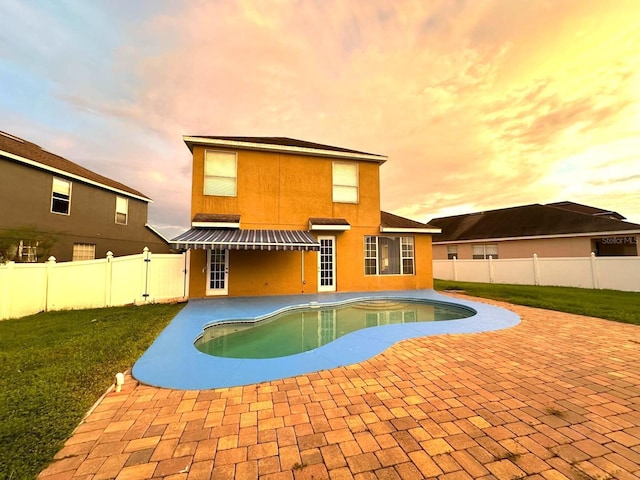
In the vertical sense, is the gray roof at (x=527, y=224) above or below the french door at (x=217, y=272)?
above

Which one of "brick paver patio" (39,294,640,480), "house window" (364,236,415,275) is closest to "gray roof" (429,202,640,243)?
"house window" (364,236,415,275)

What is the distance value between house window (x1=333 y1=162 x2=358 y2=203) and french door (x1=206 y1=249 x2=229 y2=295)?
941cm

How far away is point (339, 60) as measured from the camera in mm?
17453

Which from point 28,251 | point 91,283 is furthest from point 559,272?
point 28,251

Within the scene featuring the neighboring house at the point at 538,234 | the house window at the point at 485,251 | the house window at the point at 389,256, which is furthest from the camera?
the house window at the point at 485,251

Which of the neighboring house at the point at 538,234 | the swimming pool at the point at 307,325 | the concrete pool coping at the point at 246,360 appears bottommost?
the swimming pool at the point at 307,325

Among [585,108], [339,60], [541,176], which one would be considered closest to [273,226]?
[339,60]

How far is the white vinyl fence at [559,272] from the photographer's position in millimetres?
20656

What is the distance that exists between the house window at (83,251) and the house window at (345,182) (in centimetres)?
2341

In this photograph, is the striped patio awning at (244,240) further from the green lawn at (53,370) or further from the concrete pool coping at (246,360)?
the green lawn at (53,370)

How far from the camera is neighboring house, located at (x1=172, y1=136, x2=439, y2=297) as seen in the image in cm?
1731

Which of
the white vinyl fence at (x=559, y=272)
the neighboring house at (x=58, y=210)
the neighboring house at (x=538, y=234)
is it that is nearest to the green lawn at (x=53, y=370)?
the neighboring house at (x=58, y=210)

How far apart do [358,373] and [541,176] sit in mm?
34560

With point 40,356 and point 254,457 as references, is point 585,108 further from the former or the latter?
point 40,356
